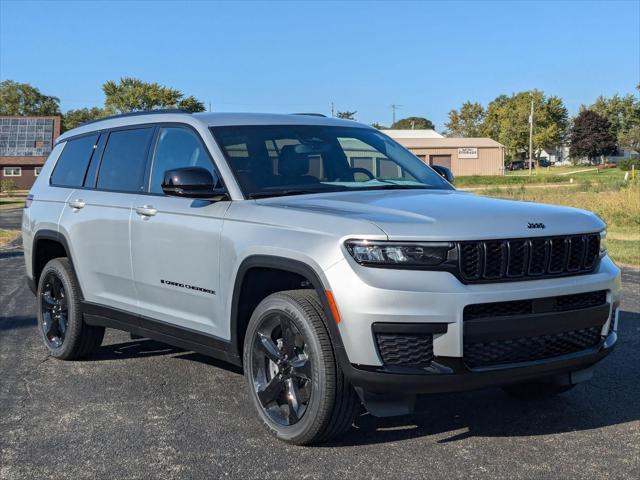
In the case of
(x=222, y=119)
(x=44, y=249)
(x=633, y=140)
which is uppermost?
(x=633, y=140)

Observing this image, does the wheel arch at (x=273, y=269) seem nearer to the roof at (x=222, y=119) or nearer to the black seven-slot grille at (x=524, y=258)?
the black seven-slot grille at (x=524, y=258)

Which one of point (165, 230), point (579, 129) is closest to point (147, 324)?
point (165, 230)

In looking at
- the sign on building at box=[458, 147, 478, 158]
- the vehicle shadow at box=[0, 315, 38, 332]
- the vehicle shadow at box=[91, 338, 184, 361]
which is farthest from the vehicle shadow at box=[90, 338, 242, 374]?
the sign on building at box=[458, 147, 478, 158]

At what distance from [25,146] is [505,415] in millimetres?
73229

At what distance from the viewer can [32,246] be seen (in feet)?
22.8

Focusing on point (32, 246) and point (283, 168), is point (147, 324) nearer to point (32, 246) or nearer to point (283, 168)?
point (283, 168)

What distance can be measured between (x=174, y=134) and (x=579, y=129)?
11374 cm

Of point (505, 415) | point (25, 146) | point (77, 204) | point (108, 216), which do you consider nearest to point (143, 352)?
point (77, 204)

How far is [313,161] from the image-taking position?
5.33m

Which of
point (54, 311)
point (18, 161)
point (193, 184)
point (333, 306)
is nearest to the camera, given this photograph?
point (333, 306)

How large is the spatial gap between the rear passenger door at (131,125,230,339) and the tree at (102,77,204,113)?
69.3m

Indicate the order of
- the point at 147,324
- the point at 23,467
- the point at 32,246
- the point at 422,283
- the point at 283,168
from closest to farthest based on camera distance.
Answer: the point at 422,283
the point at 23,467
the point at 283,168
the point at 147,324
the point at 32,246

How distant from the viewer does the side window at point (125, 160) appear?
18.9ft

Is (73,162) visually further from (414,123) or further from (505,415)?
(414,123)
